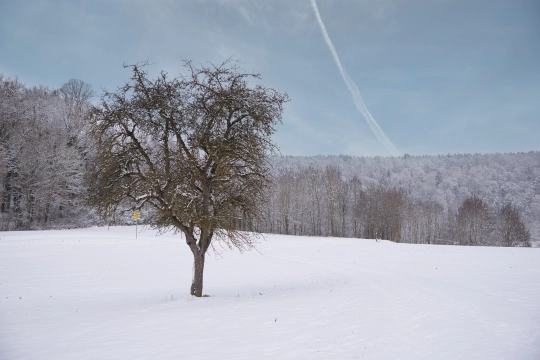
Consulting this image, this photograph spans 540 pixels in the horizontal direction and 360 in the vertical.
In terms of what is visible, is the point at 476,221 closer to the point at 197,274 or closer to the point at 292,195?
the point at 292,195

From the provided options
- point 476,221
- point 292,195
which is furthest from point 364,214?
point 476,221

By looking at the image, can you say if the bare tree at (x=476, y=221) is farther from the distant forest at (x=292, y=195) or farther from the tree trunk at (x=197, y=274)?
the tree trunk at (x=197, y=274)

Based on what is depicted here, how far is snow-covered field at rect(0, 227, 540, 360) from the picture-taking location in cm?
738

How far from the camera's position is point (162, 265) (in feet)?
84.1

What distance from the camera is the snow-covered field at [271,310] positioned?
24.2 ft

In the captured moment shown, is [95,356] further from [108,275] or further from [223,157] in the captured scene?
[108,275]

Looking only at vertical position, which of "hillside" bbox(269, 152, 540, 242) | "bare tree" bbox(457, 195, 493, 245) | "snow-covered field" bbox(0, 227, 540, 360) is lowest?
"snow-covered field" bbox(0, 227, 540, 360)

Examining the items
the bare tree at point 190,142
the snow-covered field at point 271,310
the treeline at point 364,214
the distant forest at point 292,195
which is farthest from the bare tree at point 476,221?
the bare tree at point 190,142

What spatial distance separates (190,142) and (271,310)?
22.5ft

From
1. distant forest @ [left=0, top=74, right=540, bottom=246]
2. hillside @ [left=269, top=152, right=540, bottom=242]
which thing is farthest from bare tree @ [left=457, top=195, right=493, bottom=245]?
hillside @ [left=269, top=152, right=540, bottom=242]

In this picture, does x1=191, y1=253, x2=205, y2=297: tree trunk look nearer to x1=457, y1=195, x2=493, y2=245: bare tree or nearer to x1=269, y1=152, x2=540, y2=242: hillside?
x1=269, y1=152, x2=540, y2=242: hillside

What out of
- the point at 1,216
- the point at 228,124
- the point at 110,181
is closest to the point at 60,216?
the point at 1,216

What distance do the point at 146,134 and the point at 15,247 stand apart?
72.0 ft

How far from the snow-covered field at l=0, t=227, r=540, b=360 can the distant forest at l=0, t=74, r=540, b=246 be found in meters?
4.34
